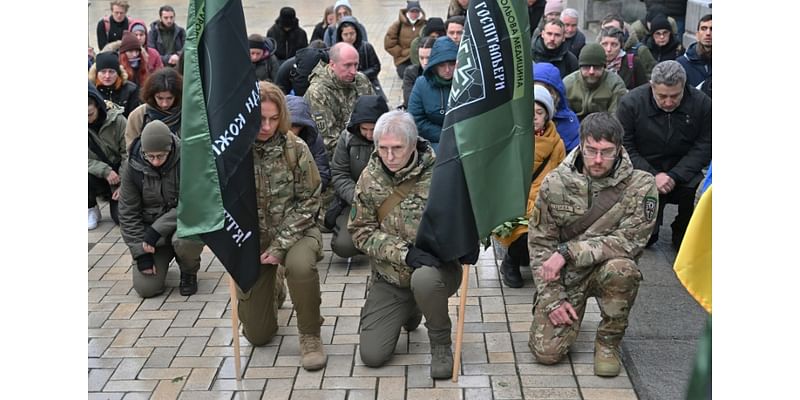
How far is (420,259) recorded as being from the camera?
5.65m

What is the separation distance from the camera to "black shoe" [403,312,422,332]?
6.40m

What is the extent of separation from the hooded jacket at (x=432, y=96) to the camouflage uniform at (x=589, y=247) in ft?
8.28

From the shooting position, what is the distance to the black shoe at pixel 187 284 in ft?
24.1

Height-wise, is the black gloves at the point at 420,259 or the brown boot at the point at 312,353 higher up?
the black gloves at the point at 420,259

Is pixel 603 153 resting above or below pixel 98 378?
above

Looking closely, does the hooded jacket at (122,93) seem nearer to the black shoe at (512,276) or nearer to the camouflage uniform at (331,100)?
the camouflage uniform at (331,100)

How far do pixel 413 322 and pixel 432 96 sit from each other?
261cm

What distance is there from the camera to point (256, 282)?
19.8 feet

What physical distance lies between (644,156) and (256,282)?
3507 millimetres

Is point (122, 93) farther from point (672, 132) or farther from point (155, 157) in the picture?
point (672, 132)

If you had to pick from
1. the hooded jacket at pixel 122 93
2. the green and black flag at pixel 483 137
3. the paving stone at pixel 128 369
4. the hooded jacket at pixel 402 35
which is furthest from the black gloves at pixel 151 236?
the hooded jacket at pixel 402 35

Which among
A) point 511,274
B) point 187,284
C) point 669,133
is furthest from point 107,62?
point 669,133

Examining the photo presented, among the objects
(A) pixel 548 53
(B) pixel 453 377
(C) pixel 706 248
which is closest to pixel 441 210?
(B) pixel 453 377

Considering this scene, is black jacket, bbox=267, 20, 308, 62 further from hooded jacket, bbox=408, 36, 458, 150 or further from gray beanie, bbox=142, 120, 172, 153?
gray beanie, bbox=142, 120, 172, 153
